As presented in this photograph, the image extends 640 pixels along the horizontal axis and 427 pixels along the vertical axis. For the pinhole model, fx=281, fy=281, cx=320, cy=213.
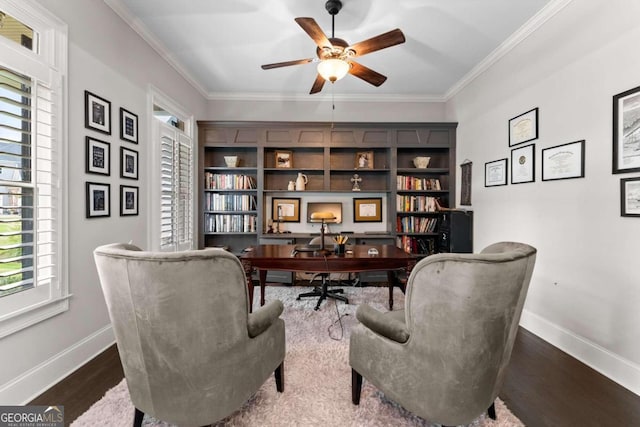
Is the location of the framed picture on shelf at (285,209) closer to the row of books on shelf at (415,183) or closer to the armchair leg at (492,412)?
the row of books on shelf at (415,183)

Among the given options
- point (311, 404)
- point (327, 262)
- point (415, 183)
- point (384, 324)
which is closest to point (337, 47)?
point (327, 262)

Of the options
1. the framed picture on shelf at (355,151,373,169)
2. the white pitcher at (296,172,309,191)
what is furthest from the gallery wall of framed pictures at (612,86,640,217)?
the white pitcher at (296,172,309,191)

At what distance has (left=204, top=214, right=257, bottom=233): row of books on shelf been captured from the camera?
170 inches

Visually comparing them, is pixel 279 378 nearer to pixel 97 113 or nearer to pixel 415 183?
pixel 97 113

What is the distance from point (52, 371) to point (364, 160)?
4.00 m

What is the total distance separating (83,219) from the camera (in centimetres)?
209

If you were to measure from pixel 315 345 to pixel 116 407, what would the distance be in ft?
4.37

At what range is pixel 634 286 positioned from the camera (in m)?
1.82

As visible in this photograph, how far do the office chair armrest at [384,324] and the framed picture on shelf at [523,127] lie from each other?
A: 93.8 inches

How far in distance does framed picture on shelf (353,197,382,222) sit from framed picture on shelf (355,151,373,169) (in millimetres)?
526

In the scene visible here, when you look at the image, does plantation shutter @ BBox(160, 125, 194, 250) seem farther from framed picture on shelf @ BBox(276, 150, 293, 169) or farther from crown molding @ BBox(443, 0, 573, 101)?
crown molding @ BBox(443, 0, 573, 101)

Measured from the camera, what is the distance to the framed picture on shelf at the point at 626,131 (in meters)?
1.80

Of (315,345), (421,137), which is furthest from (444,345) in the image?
(421,137)

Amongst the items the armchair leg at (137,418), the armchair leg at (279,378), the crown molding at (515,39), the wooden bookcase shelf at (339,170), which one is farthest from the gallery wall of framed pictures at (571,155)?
the armchair leg at (137,418)
